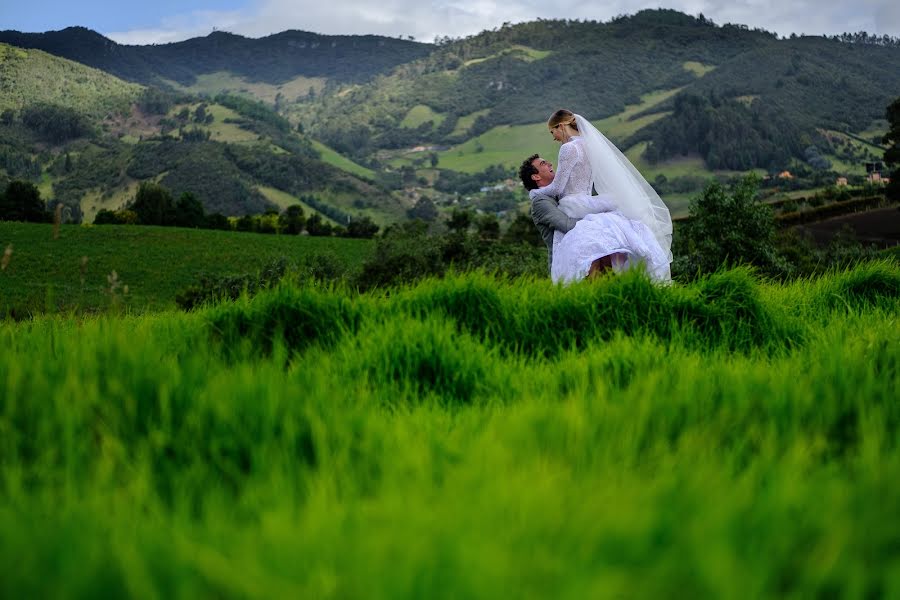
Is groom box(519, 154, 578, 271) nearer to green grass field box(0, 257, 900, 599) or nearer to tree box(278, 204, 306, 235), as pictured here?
green grass field box(0, 257, 900, 599)

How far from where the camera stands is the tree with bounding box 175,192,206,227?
130 metres

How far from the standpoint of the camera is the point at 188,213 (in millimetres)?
131875

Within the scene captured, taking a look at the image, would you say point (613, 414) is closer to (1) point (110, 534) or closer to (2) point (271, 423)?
(2) point (271, 423)

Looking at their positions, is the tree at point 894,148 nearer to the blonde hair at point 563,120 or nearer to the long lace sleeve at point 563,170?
the blonde hair at point 563,120

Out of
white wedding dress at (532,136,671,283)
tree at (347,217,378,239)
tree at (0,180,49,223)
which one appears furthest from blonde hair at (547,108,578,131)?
tree at (0,180,49,223)

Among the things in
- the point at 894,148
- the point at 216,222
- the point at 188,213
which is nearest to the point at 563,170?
the point at 894,148

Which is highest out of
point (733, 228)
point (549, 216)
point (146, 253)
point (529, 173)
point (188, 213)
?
point (529, 173)

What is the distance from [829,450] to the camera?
3256 mm

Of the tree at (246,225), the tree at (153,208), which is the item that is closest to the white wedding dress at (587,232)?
the tree at (246,225)

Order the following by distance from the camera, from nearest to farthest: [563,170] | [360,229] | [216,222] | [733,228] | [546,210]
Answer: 1. [546,210]
2. [563,170]
3. [733,228]
4. [360,229]
5. [216,222]

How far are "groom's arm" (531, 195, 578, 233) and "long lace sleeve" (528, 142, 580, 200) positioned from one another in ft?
0.45

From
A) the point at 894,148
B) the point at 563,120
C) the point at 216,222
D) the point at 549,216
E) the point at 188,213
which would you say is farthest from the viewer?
the point at 216,222

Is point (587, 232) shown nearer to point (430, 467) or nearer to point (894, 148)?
point (430, 467)

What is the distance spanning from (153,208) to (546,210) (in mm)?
130902
